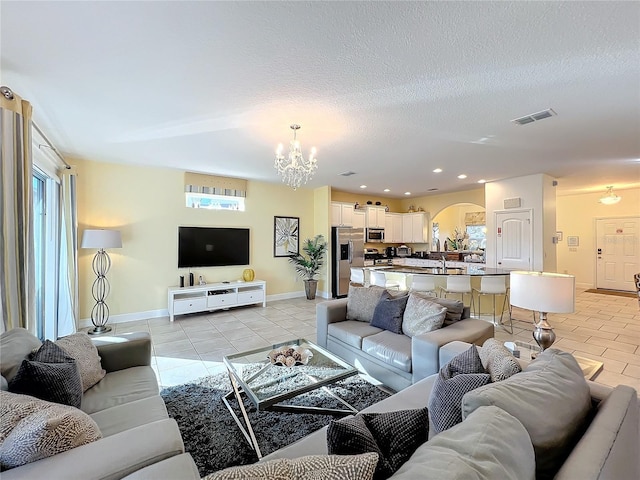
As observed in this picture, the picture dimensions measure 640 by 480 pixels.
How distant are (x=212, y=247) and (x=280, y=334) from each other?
2.50 metres

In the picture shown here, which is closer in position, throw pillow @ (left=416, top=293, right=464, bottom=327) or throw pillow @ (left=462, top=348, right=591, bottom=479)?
throw pillow @ (left=462, top=348, right=591, bottom=479)

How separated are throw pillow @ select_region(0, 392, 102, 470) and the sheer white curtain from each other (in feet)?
4.70

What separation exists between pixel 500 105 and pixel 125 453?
11.6ft

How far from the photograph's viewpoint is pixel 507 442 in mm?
806

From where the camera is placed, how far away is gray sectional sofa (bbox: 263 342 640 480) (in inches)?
28.2

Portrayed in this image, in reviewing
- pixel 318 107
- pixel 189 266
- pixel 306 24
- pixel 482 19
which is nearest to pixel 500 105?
pixel 482 19

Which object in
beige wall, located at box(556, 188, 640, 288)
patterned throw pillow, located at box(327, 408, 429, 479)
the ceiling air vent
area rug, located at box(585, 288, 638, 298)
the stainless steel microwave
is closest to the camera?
patterned throw pillow, located at box(327, 408, 429, 479)

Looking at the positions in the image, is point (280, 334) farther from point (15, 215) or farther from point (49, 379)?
point (15, 215)

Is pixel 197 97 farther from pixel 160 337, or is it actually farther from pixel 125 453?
pixel 160 337

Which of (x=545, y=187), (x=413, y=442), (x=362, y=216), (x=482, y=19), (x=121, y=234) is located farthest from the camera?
(x=362, y=216)

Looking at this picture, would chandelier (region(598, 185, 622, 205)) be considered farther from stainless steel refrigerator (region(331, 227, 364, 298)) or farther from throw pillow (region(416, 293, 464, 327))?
throw pillow (region(416, 293, 464, 327))

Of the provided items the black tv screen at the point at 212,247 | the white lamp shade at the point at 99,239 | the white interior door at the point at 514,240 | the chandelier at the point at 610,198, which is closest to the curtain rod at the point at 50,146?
the white lamp shade at the point at 99,239

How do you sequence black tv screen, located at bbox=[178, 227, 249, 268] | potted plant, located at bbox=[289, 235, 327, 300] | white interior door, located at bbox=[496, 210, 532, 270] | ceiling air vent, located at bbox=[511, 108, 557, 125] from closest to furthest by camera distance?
ceiling air vent, located at bbox=[511, 108, 557, 125], black tv screen, located at bbox=[178, 227, 249, 268], white interior door, located at bbox=[496, 210, 532, 270], potted plant, located at bbox=[289, 235, 327, 300]

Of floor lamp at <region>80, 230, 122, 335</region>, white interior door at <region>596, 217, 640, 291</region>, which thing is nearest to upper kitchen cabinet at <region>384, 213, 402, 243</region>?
white interior door at <region>596, 217, 640, 291</region>
